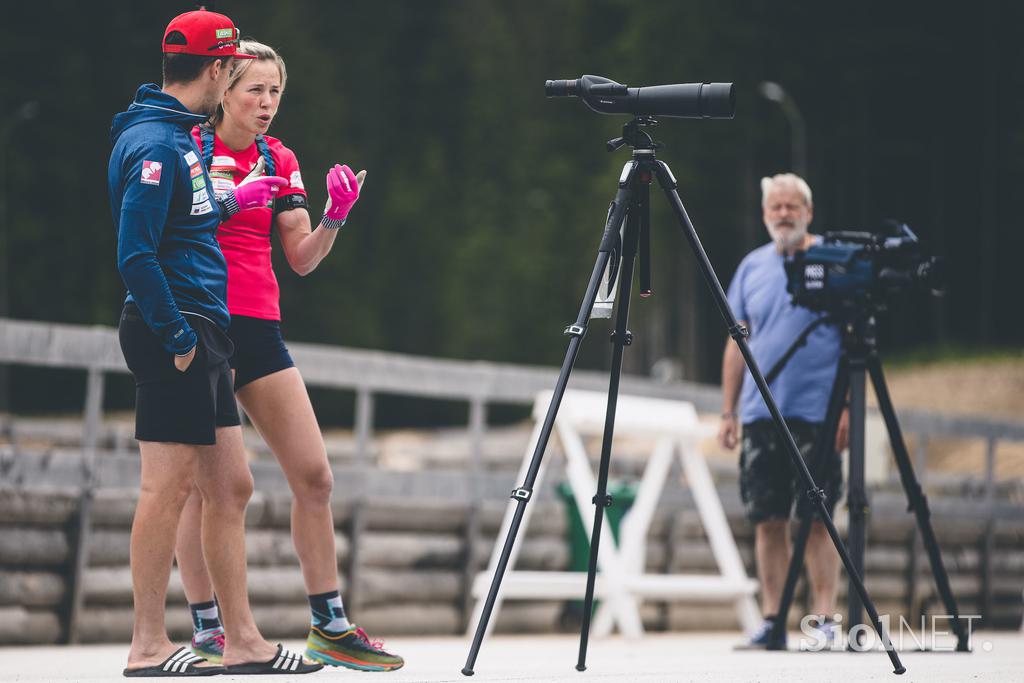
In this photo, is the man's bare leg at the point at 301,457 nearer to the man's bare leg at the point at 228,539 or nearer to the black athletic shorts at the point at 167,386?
the man's bare leg at the point at 228,539

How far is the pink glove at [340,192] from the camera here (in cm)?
547

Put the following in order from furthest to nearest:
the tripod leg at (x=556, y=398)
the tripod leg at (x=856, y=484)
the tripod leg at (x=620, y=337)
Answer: the tripod leg at (x=856, y=484) → the tripod leg at (x=620, y=337) → the tripod leg at (x=556, y=398)

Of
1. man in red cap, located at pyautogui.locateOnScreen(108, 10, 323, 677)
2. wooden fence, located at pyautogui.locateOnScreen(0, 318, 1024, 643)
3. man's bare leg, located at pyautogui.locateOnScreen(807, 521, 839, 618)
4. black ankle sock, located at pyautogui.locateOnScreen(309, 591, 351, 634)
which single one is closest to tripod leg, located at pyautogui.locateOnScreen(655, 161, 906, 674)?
man in red cap, located at pyautogui.locateOnScreen(108, 10, 323, 677)

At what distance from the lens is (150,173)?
5.02 m

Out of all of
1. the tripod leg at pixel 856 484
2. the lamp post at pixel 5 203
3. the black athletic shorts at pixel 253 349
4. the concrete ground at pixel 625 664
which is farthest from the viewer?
the lamp post at pixel 5 203

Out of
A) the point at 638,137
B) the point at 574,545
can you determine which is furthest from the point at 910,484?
the point at 574,545

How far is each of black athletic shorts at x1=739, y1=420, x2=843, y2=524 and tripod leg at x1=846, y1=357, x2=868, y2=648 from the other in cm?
78

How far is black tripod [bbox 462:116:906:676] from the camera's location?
17.1ft

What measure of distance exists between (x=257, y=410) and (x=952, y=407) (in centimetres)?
3977

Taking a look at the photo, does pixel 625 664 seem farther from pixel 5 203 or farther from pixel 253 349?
pixel 5 203

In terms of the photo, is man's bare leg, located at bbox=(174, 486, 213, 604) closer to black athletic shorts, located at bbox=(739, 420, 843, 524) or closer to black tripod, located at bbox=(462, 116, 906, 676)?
black tripod, located at bbox=(462, 116, 906, 676)

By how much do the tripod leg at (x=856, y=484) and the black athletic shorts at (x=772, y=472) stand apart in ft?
2.56

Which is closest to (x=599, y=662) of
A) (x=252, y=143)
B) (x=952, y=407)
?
(x=252, y=143)

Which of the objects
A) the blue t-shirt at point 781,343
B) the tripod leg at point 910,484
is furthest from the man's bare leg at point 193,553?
the blue t-shirt at point 781,343
